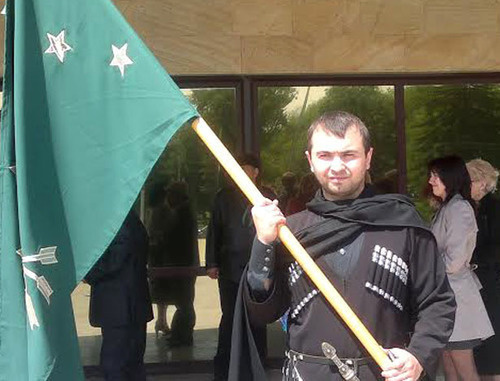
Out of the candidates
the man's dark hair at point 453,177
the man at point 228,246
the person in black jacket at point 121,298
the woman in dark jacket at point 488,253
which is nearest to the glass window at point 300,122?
the man at point 228,246

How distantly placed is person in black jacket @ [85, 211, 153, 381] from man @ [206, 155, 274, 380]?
92 centimetres

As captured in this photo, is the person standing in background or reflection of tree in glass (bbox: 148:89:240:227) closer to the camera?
reflection of tree in glass (bbox: 148:89:240:227)

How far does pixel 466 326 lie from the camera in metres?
5.24

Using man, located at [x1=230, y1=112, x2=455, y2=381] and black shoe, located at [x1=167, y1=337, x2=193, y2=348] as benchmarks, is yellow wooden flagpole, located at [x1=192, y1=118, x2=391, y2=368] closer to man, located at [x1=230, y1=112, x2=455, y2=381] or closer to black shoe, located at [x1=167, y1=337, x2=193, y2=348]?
man, located at [x1=230, y1=112, x2=455, y2=381]

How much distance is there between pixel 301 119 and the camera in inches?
265

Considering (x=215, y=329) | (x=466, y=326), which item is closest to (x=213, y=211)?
(x=215, y=329)

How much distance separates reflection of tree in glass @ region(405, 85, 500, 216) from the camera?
22.4 feet

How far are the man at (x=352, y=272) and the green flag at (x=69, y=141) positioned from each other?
51cm

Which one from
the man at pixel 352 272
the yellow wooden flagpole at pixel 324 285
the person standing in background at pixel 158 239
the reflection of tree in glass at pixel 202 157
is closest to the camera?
the yellow wooden flagpole at pixel 324 285

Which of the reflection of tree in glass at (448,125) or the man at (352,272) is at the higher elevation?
the reflection of tree in glass at (448,125)

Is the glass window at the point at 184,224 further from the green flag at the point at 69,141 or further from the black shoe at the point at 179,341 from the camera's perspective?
the green flag at the point at 69,141

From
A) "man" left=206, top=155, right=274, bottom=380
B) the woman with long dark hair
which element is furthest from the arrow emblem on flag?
"man" left=206, top=155, right=274, bottom=380

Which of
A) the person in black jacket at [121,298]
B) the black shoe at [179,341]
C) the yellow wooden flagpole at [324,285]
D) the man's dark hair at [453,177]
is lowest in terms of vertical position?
the black shoe at [179,341]

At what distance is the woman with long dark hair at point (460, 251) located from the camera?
5.20 m
